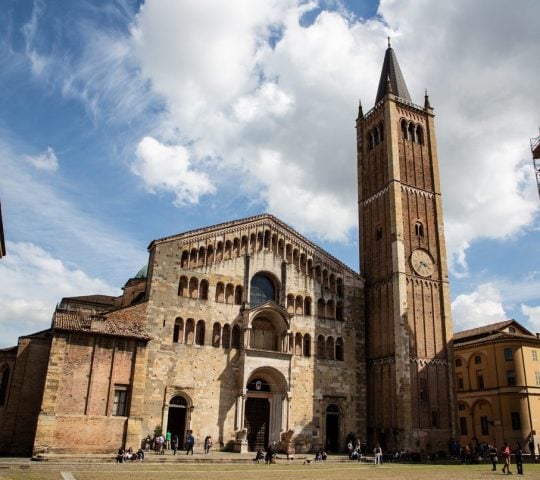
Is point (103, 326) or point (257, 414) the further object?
point (257, 414)

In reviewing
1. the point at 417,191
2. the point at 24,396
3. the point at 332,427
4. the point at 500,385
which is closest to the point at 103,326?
the point at 24,396

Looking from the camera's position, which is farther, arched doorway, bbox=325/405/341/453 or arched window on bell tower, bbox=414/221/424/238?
arched window on bell tower, bbox=414/221/424/238

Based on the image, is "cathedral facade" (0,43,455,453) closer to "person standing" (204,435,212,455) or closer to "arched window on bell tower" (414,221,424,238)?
"arched window on bell tower" (414,221,424,238)

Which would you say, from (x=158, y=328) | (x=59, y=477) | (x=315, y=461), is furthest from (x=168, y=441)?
(x=59, y=477)

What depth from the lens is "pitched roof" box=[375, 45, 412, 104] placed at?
149ft

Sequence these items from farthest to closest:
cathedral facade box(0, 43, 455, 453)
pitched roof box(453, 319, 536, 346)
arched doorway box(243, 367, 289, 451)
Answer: pitched roof box(453, 319, 536, 346), arched doorway box(243, 367, 289, 451), cathedral facade box(0, 43, 455, 453)

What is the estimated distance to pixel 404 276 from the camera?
37.7 meters

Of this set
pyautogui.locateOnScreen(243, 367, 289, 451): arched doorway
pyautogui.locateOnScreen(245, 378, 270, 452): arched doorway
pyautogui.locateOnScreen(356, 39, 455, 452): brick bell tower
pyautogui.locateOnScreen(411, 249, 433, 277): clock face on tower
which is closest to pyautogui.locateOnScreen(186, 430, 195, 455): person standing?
pyautogui.locateOnScreen(243, 367, 289, 451): arched doorway

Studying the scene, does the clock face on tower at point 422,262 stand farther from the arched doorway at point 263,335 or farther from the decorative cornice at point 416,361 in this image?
the arched doorway at point 263,335

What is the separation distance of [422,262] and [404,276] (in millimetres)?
2569

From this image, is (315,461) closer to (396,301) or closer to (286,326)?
(286,326)

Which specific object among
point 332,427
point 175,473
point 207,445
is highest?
point 332,427

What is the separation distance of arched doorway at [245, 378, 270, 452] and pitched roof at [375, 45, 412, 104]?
26840 mm

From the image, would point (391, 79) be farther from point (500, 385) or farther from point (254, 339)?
point (500, 385)
